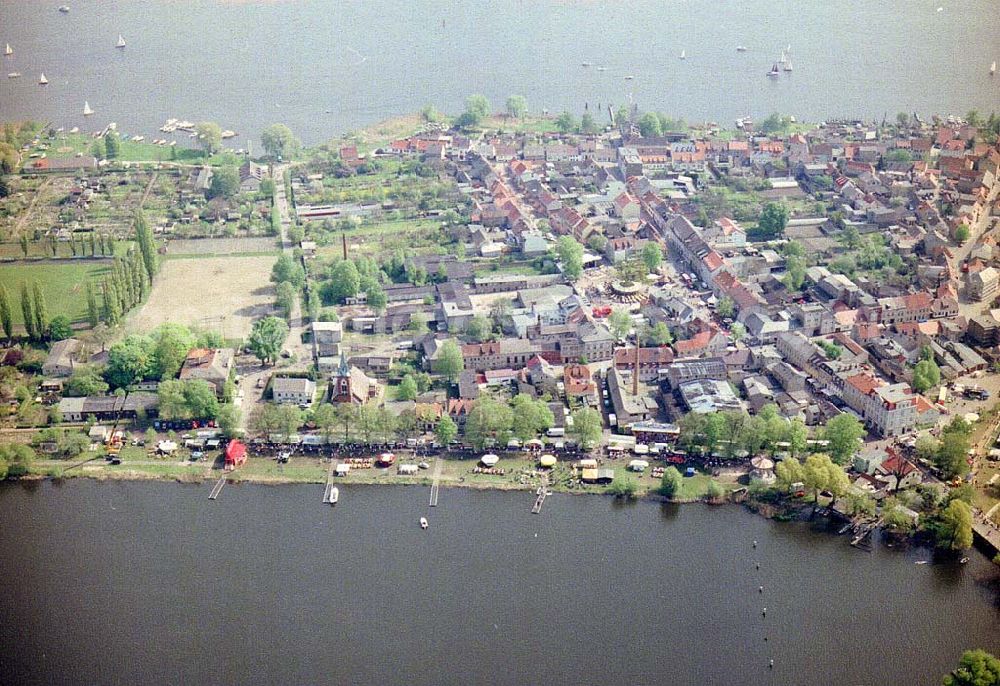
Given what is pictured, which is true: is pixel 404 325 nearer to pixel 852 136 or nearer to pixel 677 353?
pixel 677 353

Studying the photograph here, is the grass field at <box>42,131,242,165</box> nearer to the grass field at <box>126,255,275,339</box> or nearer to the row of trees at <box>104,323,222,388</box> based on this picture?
the grass field at <box>126,255,275,339</box>

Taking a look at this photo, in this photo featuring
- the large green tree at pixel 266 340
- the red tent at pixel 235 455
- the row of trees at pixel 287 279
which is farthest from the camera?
the row of trees at pixel 287 279

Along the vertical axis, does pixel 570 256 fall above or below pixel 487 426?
above

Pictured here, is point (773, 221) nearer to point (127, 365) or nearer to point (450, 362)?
point (450, 362)

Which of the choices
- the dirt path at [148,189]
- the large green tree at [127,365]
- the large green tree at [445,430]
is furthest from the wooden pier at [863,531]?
the dirt path at [148,189]

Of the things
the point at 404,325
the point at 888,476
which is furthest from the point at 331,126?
the point at 888,476

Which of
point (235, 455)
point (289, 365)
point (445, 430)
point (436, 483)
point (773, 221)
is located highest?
point (773, 221)

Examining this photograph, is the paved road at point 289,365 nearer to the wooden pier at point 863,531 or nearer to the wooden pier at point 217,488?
the wooden pier at point 217,488

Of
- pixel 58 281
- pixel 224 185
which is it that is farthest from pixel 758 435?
pixel 224 185
